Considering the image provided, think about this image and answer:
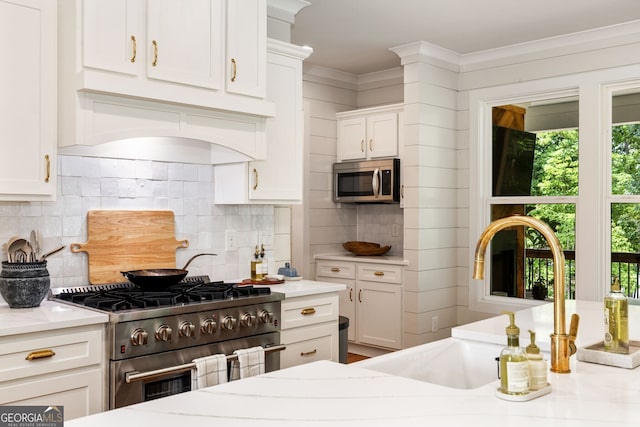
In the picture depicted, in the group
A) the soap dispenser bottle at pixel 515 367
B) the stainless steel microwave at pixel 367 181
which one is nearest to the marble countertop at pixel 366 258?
the stainless steel microwave at pixel 367 181

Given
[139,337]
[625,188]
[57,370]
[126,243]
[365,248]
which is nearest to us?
[57,370]

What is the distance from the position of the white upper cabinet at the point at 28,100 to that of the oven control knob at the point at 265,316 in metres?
1.14

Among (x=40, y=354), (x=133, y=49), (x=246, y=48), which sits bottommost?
(x=40, y=354)

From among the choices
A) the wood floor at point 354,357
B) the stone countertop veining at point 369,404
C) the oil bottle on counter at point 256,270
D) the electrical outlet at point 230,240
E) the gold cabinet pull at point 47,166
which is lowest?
the wood floor at point 354,357

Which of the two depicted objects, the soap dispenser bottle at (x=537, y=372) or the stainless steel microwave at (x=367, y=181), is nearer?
the soap dispenser bottle at (x=537, y=372)

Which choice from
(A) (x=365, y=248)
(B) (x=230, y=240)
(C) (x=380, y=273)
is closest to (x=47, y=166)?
(B) (x=230, y=240)

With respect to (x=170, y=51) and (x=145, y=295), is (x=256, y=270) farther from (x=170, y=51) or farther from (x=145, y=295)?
(x=170, y=51)

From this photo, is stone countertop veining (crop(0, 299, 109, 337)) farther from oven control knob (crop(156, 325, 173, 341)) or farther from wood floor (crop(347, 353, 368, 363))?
wood floor (crop(347, 353, 368, 363))

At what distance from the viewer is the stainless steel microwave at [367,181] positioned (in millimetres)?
5320

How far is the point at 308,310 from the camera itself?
3361mm

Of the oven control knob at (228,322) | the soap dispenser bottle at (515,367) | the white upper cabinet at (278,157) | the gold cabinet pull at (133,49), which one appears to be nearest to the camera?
the soap dispenser bottle at (515,367)

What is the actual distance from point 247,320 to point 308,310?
46cm

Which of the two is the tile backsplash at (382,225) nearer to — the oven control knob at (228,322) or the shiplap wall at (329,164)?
the shiplap wall at (329,164)

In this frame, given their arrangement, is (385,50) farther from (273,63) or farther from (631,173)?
(631,173)
